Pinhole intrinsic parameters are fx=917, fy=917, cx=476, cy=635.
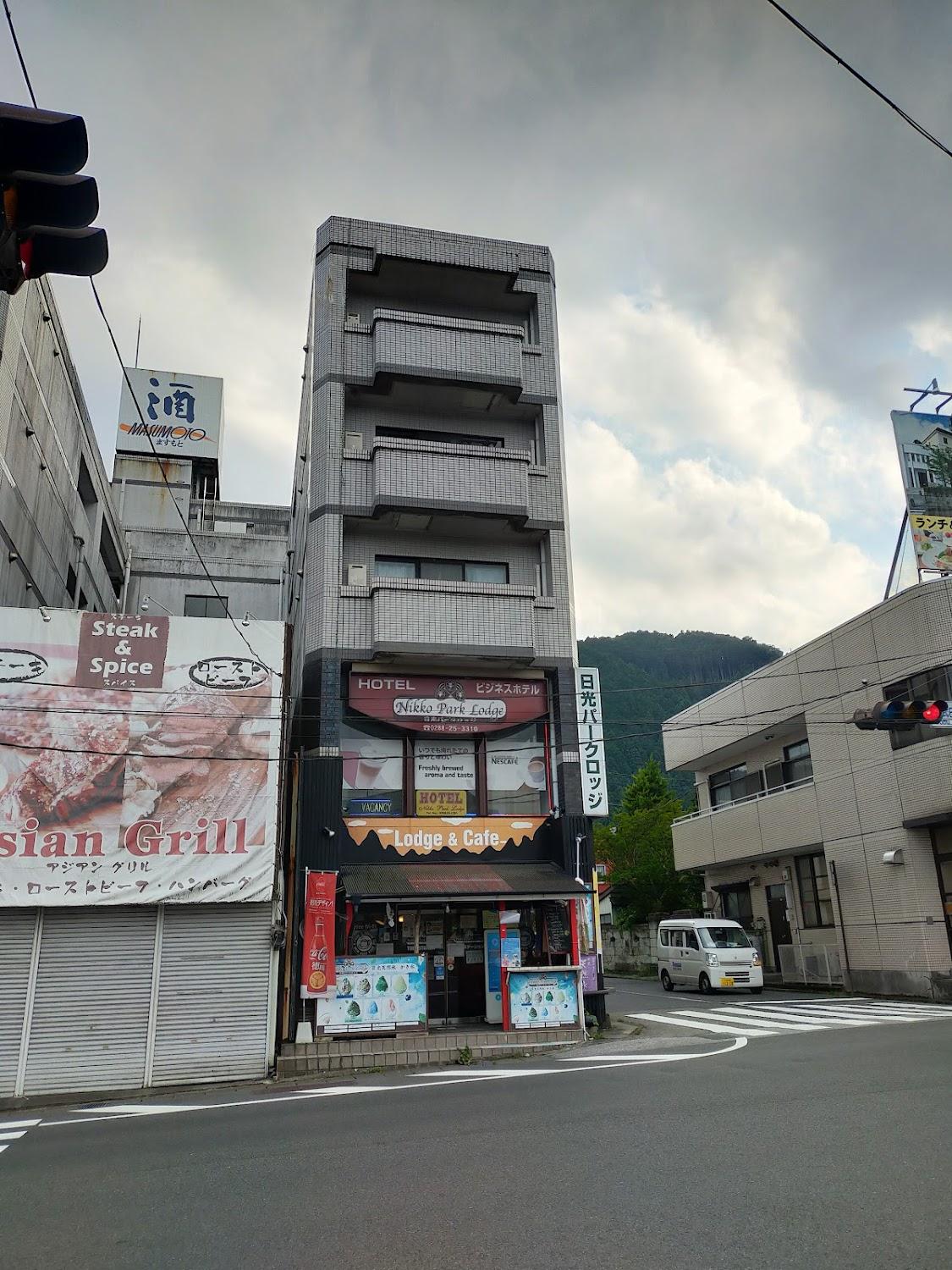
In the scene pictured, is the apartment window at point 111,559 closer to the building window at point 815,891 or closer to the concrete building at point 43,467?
the concrete building at point 43,467

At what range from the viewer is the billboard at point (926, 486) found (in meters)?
24.8

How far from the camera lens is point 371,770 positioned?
1975 cm

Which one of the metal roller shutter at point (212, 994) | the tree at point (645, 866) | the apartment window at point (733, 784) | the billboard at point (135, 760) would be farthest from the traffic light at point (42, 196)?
the tree at point (645, 866)

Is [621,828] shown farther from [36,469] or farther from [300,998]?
[36,469]

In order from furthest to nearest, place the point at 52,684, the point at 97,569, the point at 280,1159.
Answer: the point at 97,569 → the point at 52,684 → the point at 280,1159

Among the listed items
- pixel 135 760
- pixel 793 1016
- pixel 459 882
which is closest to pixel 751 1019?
pixel 793 1016

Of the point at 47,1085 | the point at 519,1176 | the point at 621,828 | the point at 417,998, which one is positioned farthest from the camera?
the point at 621,828

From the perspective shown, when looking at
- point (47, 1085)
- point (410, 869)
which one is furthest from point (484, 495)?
point (47, 1085)

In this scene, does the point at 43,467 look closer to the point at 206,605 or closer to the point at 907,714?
the point at 206,605

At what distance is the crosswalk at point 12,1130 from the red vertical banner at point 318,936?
5.40 metres

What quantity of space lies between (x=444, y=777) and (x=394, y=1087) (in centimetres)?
796

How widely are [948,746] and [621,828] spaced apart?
2845cm

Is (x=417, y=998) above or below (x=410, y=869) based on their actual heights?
below

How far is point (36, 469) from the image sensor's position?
60.8ft
